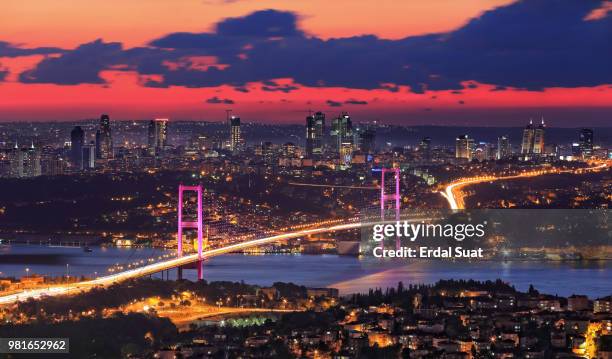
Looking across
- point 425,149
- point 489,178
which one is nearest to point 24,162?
point 425,149

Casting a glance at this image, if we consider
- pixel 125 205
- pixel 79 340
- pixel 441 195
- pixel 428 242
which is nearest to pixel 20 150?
pixel 125 205

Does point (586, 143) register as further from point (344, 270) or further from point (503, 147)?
point (344, 270)

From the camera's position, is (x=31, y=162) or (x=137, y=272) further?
(x=31, y=162)

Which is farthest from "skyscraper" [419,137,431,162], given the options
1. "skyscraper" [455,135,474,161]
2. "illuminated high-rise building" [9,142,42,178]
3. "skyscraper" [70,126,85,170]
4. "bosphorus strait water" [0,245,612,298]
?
"bosphorus strait water" [0,245,612,298]

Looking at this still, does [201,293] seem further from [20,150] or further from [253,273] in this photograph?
[20,150]

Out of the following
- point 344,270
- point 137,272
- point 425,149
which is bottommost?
point 344,270

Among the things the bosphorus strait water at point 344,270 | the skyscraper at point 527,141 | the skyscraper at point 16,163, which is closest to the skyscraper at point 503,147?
the skyscraper at point 527,141

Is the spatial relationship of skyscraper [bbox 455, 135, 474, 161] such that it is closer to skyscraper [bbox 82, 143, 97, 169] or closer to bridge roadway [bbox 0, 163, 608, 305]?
skyscraper [bbox 82, 143, 97, 169]
